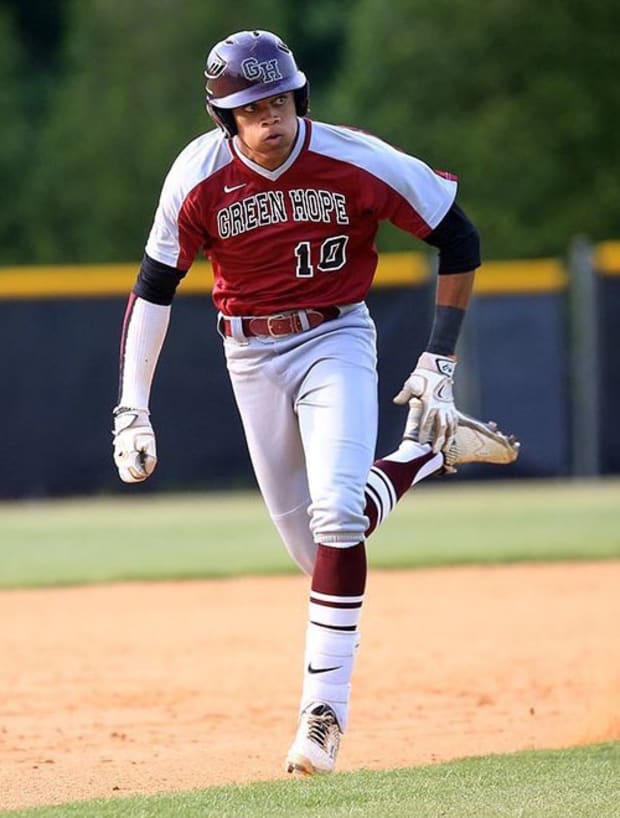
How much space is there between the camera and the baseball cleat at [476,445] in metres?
5.25

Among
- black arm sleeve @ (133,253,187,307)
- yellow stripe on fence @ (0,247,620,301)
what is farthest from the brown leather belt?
yellow stripe on fence @ (0,247,620,301)

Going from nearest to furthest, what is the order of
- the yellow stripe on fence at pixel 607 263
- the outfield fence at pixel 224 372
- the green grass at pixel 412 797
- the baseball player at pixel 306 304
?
the green grass at pixel 412 797 → the baseball player at pixel 306 304 → the outfield fence at pixel 224 372 → the yellow stripe on fence at pixel 607 263

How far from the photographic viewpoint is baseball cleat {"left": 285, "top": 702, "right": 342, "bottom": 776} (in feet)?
14.4

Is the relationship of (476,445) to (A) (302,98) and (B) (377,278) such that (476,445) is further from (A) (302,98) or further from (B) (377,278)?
(B) (377,278)

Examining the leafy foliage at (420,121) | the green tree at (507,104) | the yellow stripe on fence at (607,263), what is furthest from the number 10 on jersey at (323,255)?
the leafy foliage at (420,121)

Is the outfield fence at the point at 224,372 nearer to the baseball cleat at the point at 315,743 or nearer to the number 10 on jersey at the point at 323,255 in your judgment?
the number 10 on jersey at the point at 323,255

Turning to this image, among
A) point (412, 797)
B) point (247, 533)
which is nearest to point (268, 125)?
point (412, 797)

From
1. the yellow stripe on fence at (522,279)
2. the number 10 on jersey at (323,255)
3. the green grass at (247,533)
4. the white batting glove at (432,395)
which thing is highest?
the number 10 on jersey at (323,255)

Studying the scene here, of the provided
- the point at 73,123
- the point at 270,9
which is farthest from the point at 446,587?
the point at 270,9

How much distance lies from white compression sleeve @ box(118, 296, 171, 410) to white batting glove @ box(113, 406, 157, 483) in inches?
3.0

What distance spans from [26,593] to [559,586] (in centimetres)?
282

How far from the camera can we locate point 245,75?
4547mm

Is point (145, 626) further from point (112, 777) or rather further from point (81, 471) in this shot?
point (81, 471)

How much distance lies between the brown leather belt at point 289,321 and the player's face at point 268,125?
17.5 inches
